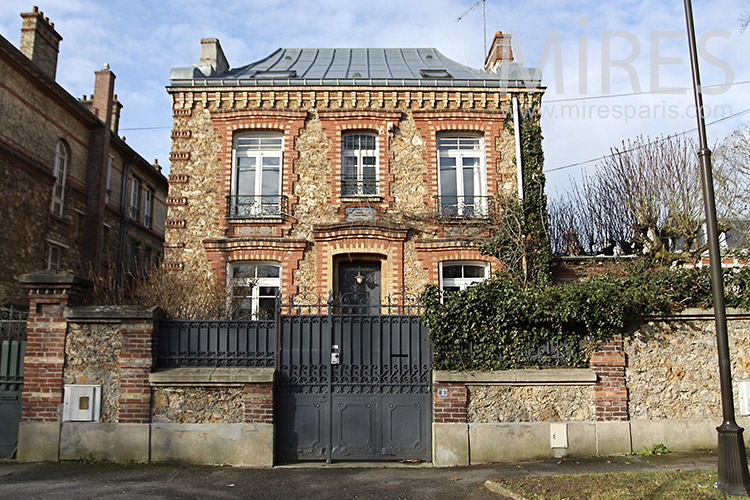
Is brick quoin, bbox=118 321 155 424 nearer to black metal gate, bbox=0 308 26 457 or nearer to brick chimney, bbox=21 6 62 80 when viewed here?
black metal gate, bbox=0 308 26 457

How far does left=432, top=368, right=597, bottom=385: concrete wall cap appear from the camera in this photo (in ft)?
26.9

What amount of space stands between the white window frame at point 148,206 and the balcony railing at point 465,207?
14.3 meters

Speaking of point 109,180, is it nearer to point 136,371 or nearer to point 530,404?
point 136,371

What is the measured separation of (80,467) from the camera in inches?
306

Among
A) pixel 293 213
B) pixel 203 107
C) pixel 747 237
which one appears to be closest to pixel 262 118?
pixel 203 107

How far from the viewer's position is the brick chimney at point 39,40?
54.7ft

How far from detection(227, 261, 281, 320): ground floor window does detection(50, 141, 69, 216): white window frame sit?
719 cm

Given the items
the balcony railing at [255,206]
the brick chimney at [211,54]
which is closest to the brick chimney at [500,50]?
the balcony railing at [255,206]

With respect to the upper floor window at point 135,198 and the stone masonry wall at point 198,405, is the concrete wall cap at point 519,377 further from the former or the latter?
the upper floor window at point 135,198

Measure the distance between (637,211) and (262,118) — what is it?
10.2 metres

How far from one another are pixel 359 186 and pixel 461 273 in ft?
11.0

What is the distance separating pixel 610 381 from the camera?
8.29 m

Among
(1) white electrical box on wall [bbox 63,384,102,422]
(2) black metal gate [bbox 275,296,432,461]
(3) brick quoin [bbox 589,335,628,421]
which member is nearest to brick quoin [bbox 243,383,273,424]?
(2) black metal gate [bbox 275,296,432,461]

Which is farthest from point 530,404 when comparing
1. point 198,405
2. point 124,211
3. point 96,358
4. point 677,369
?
point 124,211
